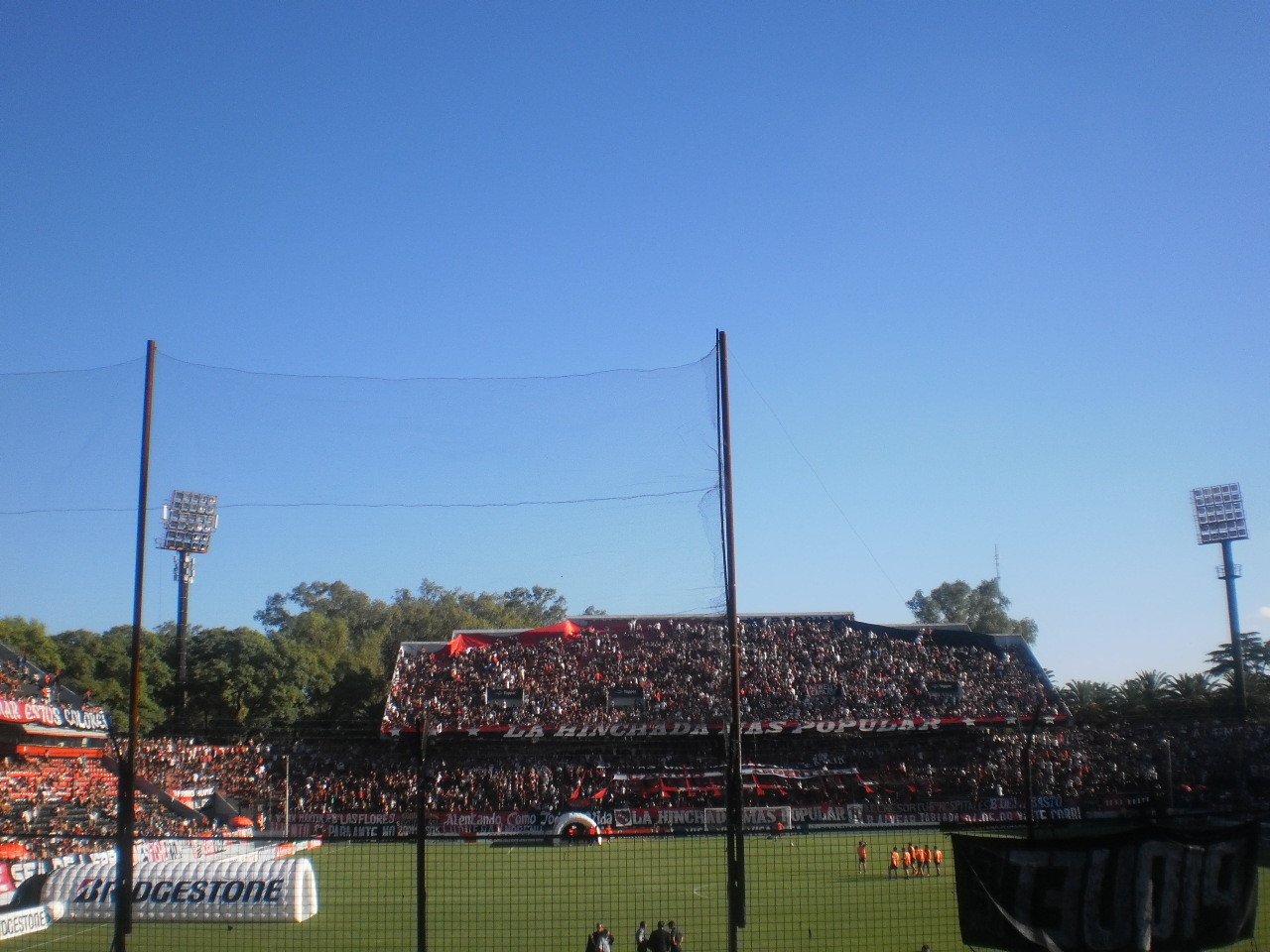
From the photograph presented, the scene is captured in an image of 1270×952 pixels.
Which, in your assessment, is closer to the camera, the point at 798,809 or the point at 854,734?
the point at 798,809

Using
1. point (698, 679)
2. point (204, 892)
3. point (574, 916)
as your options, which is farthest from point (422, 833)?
point (698, 679)

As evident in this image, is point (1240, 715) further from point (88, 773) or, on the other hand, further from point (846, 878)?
point (88, 773)

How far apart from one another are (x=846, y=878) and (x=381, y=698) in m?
14.0

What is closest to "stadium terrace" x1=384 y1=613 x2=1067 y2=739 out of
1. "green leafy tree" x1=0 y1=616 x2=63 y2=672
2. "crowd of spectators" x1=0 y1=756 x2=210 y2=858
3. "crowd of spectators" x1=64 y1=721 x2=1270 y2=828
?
"crowd of spectators" x1=64 y1=721 x2=1270 y2=828

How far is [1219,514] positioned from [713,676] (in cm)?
2624

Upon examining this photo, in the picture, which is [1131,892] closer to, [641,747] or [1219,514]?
[641,747]

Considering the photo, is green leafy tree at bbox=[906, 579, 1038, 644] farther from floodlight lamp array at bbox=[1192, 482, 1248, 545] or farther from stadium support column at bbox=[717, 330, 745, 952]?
stadium support column at bbox=[717, 330, 745, 952]

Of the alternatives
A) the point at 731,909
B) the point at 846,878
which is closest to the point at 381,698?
the point at 846,878

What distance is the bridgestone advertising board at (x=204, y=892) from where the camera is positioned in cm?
1551

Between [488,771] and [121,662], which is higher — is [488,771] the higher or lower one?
the lower one

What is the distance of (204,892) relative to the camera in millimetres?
15648

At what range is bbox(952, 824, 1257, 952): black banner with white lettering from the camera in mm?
7184

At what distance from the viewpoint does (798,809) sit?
28.9 meters

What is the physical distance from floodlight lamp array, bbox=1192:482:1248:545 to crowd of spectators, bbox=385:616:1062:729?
10.6m
